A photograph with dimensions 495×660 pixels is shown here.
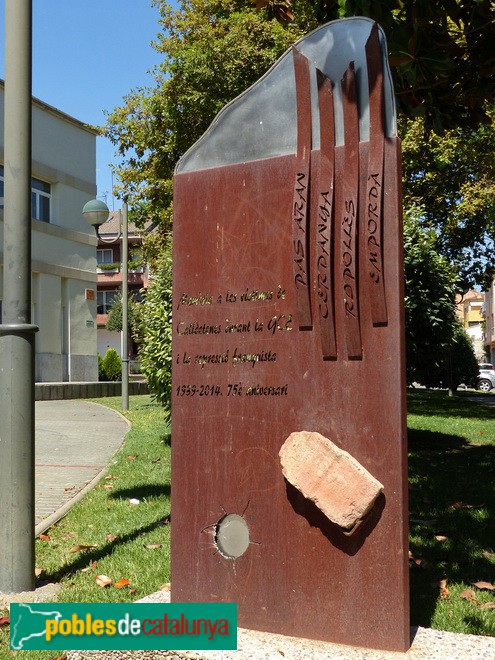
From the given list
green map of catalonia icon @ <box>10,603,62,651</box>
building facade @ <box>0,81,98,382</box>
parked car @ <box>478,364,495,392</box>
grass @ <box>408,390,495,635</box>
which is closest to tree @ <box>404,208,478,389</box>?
grass @ <box>408,390,495,635</box>

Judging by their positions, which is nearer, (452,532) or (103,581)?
(103,581)

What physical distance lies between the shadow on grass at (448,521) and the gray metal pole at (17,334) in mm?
2491

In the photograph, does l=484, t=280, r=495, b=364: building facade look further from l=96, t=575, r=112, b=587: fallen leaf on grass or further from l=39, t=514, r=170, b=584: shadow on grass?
l=96, t=575, r=112, b=587: fallen leaf on grass

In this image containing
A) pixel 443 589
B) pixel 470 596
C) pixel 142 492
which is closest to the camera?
pixel 470 596

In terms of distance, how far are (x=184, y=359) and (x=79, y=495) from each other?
14.0ft

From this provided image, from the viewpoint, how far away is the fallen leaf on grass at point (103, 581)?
199 inches

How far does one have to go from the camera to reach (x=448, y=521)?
6.48 m

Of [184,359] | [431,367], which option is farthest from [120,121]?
[184,359]

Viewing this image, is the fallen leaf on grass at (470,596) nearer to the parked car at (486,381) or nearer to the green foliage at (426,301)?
the green foliage at (426,301)

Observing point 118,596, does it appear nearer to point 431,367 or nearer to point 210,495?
point 210,495

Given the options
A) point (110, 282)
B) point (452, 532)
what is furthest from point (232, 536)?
point (110, 282)

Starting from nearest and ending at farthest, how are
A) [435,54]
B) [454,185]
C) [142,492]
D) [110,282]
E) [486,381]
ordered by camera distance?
[435,54] < [142,492] < [454,185] < [486,381] < [110,282]

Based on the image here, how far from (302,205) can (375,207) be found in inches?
16.1

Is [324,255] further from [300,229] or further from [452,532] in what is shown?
[452,532]
